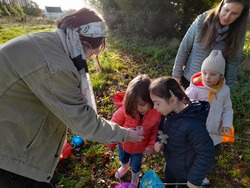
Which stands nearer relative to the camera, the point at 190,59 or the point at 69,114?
the point at 69,114

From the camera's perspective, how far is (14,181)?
5.54 feet

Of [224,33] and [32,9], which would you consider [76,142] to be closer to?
[224,33]

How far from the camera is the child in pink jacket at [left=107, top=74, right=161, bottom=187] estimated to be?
2062 mm

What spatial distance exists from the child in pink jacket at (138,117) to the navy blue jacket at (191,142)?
0.26 metres

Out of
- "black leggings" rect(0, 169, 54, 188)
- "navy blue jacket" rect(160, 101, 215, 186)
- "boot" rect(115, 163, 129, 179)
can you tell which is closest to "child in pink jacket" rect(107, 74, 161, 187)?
"boot" rect(115, 163, 129, 179)

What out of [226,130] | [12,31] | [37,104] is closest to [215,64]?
[226,130]

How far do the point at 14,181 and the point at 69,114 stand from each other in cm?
72

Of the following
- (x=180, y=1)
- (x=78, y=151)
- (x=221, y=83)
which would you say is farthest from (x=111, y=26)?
(x=221, y=83)

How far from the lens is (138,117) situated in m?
2.27

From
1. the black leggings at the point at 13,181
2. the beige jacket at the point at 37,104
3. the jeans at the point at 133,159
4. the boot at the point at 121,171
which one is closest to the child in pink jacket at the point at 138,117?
the jeans at the point at 133,159

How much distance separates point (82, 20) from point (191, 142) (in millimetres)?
1255

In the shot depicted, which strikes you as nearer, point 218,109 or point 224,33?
point 218,109

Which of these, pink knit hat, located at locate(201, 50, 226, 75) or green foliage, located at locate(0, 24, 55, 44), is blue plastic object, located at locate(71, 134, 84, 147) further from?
green foliage, located at locate(0, 24, 55, 44)

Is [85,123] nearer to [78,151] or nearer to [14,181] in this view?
[14,181]
